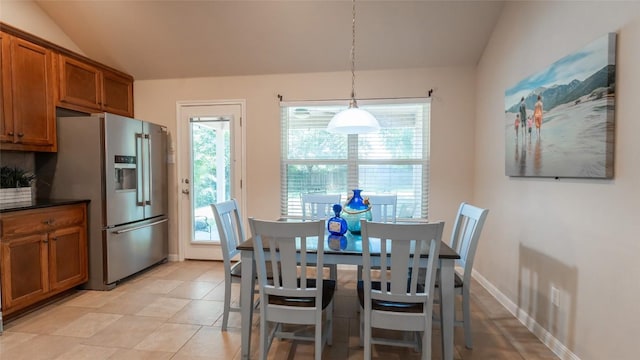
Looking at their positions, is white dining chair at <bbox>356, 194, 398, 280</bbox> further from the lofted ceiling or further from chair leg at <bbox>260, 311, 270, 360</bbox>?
the lofted ceiling

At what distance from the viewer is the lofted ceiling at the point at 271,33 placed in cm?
300

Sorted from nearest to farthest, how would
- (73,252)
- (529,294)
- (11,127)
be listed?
(529,294) → (11,127) → (73,252)

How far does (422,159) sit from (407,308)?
2.21 meters

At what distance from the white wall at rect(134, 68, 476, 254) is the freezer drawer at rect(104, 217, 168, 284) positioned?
10.6 inches

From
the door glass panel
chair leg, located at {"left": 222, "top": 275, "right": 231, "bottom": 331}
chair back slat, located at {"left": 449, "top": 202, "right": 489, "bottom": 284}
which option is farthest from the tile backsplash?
chair back slat, located at {"left": 449, "top": 202, "right": 489, "bottom": 284}

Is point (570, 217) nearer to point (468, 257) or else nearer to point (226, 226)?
point (468, 257)

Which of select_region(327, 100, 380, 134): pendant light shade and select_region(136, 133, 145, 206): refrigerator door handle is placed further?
select_region(136, 133, 145, 206): refrigerator door handle

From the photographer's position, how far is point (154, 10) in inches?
122

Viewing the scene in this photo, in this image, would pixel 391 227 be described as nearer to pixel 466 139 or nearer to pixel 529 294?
pixel 529 294

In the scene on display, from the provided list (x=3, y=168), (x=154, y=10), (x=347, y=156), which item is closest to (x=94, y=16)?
(x=154, y=10)

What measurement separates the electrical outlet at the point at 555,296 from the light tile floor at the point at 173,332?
32cm

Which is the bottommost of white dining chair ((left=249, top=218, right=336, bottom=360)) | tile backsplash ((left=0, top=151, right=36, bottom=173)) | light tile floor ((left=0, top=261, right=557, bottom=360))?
light tile floor ((left=0, top=261, right=557, bottom=360))

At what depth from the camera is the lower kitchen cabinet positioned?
233 cm

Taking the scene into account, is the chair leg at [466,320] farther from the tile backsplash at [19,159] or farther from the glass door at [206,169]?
the tile backsplash at [19,159]
